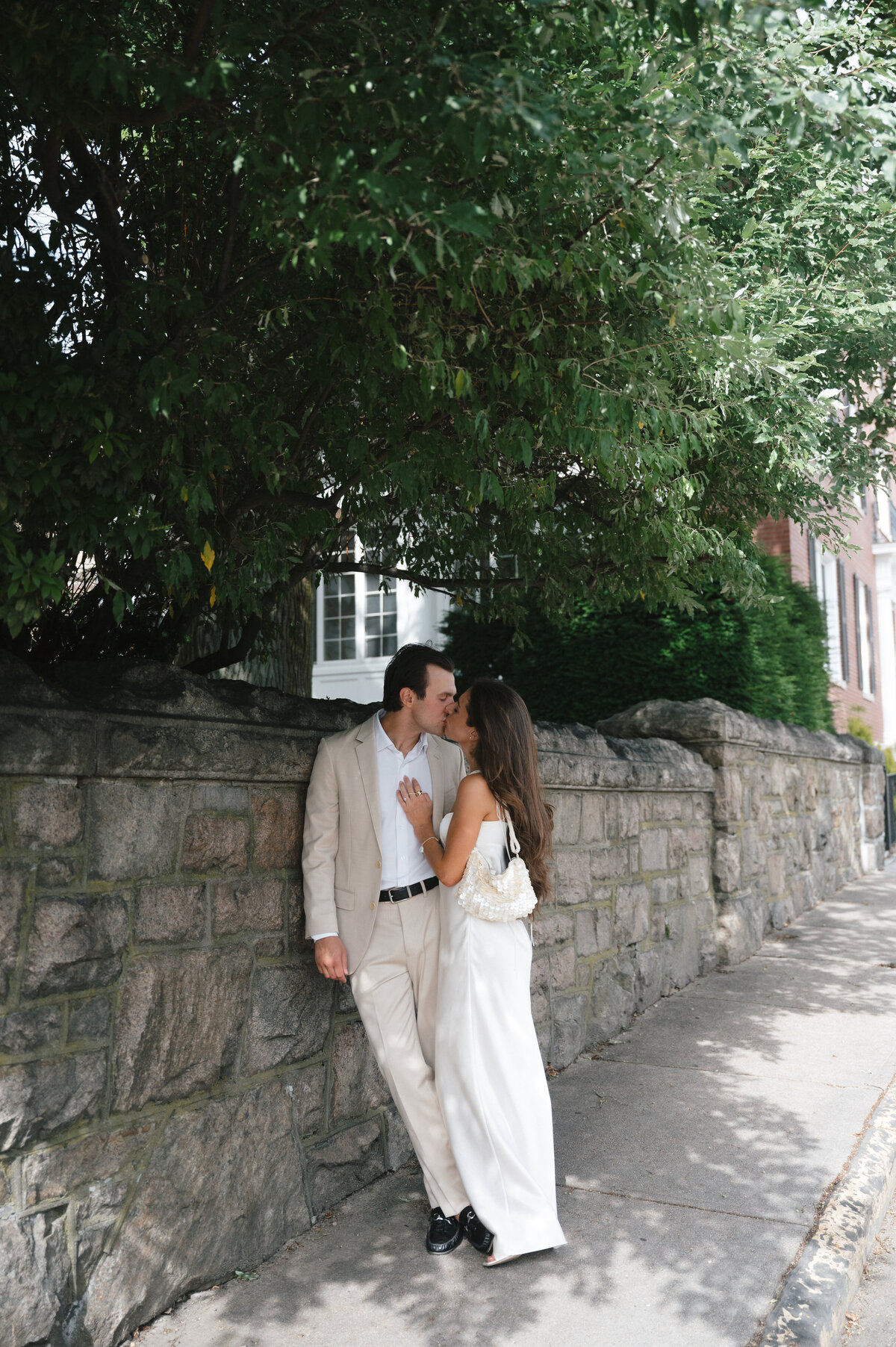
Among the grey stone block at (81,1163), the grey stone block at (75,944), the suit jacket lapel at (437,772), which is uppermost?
the suit jacket lapel at (437,772)

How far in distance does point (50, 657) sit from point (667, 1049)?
12.9 feet

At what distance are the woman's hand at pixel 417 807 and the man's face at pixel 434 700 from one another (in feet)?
0.74

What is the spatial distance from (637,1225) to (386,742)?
1.87m

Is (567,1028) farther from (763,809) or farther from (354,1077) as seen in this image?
(763,809)

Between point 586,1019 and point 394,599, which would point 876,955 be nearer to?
point 586,1019

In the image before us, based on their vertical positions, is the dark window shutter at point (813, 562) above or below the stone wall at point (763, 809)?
above

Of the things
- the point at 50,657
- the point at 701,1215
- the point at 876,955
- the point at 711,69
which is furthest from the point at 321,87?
the point at 876,955

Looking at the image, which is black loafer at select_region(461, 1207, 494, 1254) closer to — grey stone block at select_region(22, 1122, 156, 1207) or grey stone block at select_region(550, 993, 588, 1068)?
grey stone block at select_region(22, 1122, 156, 1207)

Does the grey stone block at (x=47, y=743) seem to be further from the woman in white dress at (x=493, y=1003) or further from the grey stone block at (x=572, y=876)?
the grey stone block at (x=572, y=876)

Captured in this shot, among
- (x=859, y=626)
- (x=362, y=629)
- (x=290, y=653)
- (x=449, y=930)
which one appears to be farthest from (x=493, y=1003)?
(x=859, y=626)

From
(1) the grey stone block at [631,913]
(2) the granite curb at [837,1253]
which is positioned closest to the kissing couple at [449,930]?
(2) the granite curb at [837,1253]

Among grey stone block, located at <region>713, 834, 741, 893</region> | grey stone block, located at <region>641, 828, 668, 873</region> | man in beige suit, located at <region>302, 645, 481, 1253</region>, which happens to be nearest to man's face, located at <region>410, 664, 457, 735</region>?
man in beige suit, located at <region>302, 645, 481, 1253</region>

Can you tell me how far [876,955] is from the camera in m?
8.71

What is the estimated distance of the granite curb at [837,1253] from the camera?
10.2 ft
